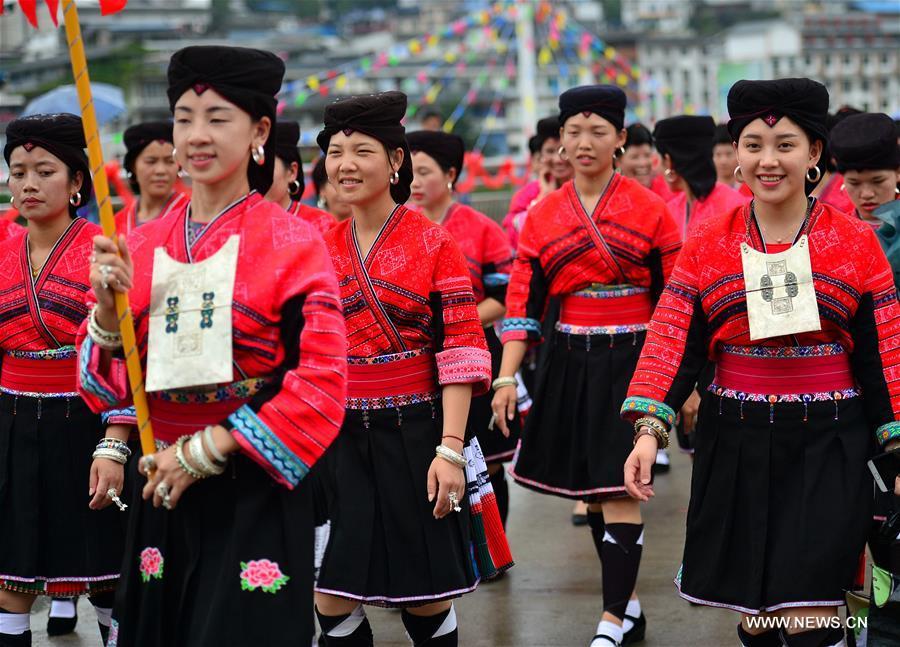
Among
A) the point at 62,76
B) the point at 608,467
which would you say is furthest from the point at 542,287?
the point at 62,76

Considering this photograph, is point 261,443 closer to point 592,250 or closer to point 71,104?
point 592,250

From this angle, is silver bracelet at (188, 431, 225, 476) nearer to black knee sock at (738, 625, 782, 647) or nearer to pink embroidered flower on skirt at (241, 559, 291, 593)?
pink embroidered flower on skirt at (241, 559, 291, 593)

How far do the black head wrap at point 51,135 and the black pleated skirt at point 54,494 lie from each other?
755 mm

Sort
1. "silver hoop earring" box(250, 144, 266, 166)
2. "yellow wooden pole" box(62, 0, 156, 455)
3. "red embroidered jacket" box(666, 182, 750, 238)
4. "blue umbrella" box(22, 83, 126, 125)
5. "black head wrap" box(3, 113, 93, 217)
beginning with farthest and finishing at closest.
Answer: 1. "blue umbrella" box(22, 83, 126, 125)
2. "red embroidered jacket" box(666, 182, 750, 238)
3. "black head wrap" box(3, 113, 93, 217)
4. "silver hoop earring" box(250, 144, 266, 166)
5. "yellow wooden pole" box(62, 0, 156, 455)

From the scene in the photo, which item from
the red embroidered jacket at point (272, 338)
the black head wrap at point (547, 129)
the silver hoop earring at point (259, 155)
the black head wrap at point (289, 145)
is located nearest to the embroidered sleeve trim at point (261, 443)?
the red embroidered jacket at point (272, 338)

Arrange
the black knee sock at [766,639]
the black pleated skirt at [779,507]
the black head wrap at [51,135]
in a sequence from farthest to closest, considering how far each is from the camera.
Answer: the black head wrap at [51,135]
the black knee sock at [766,639]
the black pleated skirt at [779,507]

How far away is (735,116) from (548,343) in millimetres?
A: 1727

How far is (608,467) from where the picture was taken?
4812 millimetres

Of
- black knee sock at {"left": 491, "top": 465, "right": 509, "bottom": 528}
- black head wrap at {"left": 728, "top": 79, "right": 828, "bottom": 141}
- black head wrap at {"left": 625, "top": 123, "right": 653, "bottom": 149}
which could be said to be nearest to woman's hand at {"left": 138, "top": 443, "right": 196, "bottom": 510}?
black head wrap at {"left": 728, "top": 79, "right": 828, "bottom": 141}

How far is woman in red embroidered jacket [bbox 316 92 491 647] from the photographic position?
12.6 ft

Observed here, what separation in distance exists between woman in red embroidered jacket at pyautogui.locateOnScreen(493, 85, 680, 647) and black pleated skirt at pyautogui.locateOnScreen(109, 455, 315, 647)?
1955 mm

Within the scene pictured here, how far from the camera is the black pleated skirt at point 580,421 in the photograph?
4840 mm

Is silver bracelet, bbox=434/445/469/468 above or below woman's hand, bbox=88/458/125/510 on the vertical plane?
below

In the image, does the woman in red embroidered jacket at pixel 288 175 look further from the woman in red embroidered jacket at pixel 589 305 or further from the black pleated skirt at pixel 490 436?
the woman in red embroidered jacket at pixel 589 305
